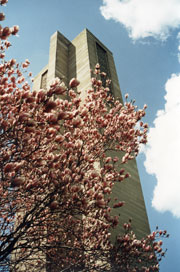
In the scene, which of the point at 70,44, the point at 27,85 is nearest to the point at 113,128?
the point at 27,85

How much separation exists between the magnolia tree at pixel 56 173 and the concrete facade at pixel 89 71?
7.76 feet

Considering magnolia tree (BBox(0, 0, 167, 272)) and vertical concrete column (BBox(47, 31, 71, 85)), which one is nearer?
magnolia tree (BBox(0, 0, 167, 272))

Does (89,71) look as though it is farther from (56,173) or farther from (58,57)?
(56,173)

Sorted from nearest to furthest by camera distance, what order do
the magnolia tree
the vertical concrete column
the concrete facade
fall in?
the magnolia tree
the concrete facade
the vertical concrete column

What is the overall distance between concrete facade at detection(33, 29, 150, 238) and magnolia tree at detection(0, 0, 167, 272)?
236 centimetres

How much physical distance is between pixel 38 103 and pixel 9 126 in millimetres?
599

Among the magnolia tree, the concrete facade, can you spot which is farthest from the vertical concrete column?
the magnolia tree

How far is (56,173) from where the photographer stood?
3.44 meters

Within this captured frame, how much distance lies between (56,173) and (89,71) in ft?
28.2

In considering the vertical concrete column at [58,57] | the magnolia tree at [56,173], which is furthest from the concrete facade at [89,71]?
the magnolia tree at [56,173]

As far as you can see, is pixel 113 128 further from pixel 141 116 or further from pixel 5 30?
pixel 5 30

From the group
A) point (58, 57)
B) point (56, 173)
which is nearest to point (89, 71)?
point (58, 57)

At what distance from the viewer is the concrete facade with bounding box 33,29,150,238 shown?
8094mm

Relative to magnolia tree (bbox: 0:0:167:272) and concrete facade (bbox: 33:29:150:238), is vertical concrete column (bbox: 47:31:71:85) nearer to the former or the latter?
concrete facade (bbox: 33:29:150:238)
